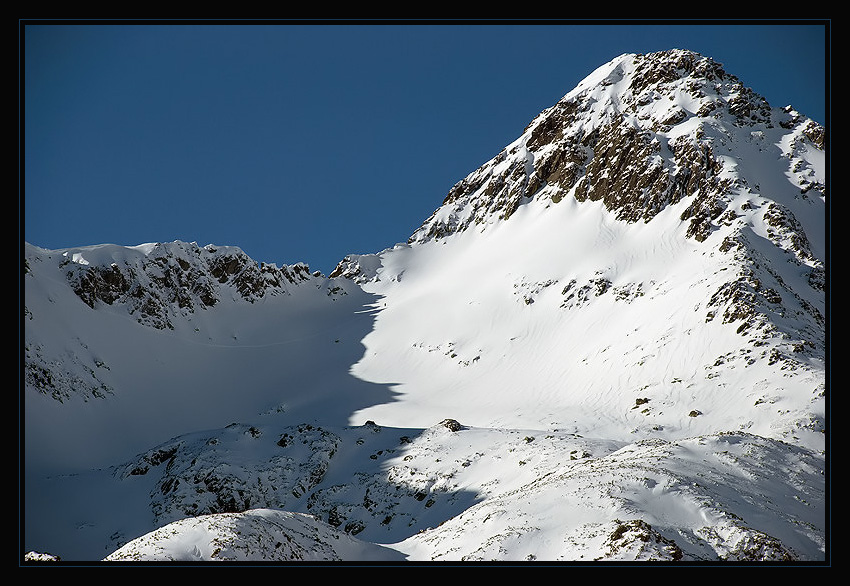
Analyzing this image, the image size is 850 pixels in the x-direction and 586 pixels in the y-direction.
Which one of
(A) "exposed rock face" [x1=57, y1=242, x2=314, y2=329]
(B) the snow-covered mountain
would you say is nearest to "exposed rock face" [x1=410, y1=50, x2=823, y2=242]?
(B) the snow-covered mountain

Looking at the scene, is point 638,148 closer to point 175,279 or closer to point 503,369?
point 503,369

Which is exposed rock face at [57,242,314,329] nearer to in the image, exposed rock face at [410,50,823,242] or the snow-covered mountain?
the snow-covered mountain

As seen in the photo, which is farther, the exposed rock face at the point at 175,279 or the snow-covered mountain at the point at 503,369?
the exposed rock face at the point at 175,279

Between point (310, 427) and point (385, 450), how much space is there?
271 inches

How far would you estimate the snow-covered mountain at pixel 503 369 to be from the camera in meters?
28.1

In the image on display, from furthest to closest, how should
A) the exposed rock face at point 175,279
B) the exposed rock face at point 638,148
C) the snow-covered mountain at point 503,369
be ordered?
1. the exposed rock face at point 638,148
2. the exposed rock face at point 175,279
3. the snow-covered mountain at point 503,369

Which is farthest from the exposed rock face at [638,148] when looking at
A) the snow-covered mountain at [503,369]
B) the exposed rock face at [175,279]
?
the exposed rock face at [175,279]

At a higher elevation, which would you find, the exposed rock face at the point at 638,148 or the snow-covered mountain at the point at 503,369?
the exposed rock face at the point at 638,148

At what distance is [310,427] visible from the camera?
57125 millimetres

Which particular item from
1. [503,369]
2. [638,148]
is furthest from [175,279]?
[638,148]

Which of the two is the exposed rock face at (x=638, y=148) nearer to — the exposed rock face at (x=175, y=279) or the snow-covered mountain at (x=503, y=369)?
the snow-covered mountain at (x=503, y=369)

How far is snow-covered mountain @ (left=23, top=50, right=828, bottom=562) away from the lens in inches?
1107
